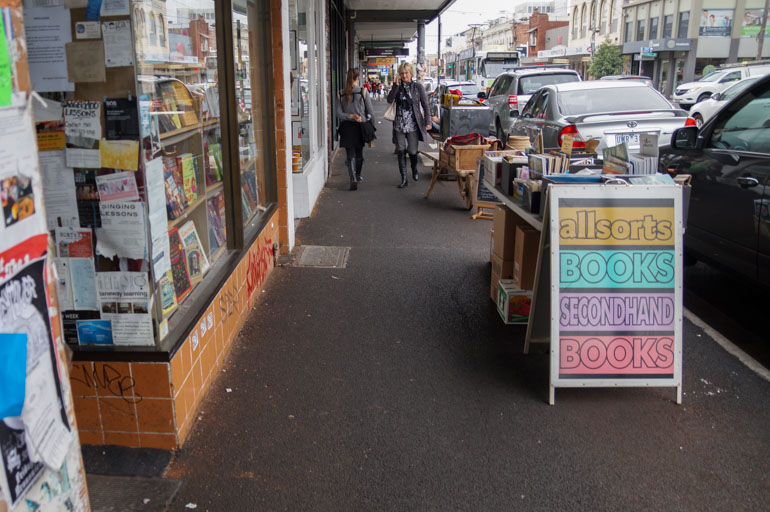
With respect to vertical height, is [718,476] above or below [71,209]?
below

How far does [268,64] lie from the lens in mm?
5887

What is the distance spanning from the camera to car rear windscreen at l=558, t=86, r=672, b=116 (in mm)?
8984

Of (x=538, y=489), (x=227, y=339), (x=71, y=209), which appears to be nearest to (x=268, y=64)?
(x=227, y=339)

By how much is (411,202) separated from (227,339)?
565 cm

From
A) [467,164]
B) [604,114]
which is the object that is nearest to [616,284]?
[467,164]

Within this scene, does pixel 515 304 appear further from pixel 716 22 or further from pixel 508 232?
pixel 716 22

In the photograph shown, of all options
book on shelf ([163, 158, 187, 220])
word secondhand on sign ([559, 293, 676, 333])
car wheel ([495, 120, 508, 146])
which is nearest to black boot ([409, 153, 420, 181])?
car wheel ([495, 120, 508, 146])

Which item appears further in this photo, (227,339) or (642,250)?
(227,339)

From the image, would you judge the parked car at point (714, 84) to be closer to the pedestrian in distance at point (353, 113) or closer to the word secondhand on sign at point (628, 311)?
the pedestrian in distance at point (353, 113)

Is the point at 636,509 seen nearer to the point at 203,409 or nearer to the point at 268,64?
the point at 203,409

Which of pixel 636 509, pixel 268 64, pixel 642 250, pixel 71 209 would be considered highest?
pixel 268 64

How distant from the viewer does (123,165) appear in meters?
2.78

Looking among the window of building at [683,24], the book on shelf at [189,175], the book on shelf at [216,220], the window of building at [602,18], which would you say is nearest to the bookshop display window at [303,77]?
the book on shelf at [216,220]

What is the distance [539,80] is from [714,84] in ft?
49.3
